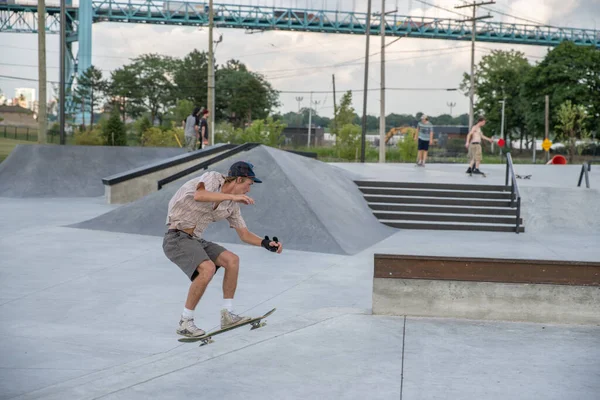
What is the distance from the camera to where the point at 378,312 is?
22.1 feet

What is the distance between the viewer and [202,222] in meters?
5.75

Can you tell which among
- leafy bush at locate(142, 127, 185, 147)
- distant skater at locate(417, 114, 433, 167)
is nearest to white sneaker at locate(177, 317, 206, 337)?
distant skater at locate(417, 114, 433, 167)

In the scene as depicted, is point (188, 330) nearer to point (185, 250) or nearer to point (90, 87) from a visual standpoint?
point (185, 250)

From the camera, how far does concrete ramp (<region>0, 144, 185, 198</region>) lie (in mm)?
21906

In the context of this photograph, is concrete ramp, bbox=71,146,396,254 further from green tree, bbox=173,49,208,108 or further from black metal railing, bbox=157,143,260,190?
green tree, bbox=173,49,208,108

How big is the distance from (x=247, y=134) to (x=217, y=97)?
34.3m

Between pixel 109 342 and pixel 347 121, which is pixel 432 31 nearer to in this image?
pixel 347 121

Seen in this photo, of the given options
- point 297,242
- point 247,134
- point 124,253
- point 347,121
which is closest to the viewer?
point 124,253

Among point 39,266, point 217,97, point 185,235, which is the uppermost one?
point 217,97

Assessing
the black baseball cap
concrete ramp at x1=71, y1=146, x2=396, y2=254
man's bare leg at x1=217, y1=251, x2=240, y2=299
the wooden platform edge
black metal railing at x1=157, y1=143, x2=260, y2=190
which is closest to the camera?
the black baseball cap

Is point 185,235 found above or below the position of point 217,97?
below

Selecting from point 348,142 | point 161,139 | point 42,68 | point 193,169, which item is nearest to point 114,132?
point 161,139

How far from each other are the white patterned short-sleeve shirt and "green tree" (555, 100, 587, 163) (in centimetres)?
5429

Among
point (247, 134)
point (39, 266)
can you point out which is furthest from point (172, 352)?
point (247, 134)
